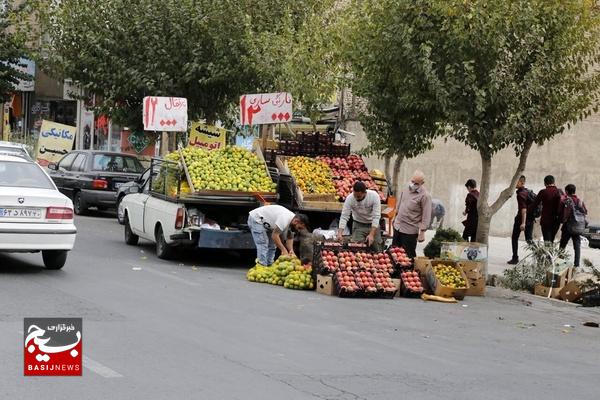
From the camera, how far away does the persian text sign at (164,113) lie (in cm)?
2286

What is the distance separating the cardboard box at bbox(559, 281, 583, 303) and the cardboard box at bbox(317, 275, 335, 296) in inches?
149

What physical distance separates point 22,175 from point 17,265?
1384 millimetres

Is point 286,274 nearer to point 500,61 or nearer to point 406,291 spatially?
point 406,291

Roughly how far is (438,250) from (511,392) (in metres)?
10.0

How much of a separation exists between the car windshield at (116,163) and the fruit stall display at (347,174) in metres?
9.54

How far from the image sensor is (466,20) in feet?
55.5

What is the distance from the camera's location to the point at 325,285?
15.3 metres

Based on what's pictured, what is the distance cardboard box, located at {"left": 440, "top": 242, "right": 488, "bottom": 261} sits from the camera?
56.9 ft

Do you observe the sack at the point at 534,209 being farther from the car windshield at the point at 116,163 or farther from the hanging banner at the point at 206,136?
the car windshield at the point at 116,163

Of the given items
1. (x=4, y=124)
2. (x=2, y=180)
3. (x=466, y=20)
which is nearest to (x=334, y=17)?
(x=466, y=20)

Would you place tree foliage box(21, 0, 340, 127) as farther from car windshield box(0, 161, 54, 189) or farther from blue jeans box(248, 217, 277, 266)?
car windshield box(0, 161, 54, 189)

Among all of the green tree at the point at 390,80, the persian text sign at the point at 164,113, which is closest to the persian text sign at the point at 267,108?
the green tree at the point at 390,80

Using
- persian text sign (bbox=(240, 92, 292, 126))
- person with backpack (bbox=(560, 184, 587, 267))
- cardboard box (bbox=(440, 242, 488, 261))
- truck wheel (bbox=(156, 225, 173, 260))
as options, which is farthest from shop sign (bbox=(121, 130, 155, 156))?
cardboard box (bbox=(440, 242, 488, 261))

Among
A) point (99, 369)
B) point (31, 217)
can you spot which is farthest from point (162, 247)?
point (99, 369)
